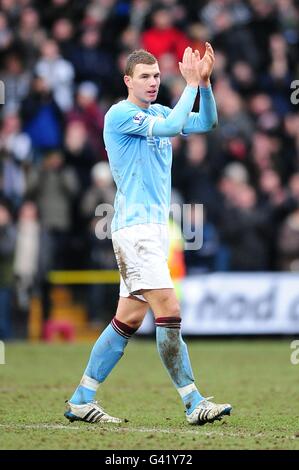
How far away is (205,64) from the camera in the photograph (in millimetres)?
7875

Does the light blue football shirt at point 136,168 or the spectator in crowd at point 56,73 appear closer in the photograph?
the light blue football shirt at point 136,168

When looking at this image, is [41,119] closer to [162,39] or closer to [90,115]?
[90,115]

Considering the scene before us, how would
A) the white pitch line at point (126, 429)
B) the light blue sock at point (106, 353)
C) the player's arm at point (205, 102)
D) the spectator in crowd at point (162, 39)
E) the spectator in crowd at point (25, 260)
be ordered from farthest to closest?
1. the spectator in crowd at point (162, 39)
2. the spectator in crowd at point (25, 260)
3. the light blue sock at point (106, 353)
4. the player's arm at point (205, 102)
5. the white pitch line at point (126, 429)

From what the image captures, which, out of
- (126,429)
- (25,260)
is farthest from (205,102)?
(25,260)

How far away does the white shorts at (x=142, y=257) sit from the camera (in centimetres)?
788

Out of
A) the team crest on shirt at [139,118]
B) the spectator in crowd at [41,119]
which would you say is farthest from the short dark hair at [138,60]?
the spectator in crowd at [41,119]

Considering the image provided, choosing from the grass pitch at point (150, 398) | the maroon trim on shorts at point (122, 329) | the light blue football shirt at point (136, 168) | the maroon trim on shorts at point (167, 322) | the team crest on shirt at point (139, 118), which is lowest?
the grass pitch at point (150, 398)

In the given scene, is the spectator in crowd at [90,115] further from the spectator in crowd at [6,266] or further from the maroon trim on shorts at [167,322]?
the maroon trim on shorts at [167,322]

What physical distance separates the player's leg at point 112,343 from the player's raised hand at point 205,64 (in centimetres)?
155

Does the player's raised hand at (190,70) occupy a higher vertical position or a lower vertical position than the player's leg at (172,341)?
higher

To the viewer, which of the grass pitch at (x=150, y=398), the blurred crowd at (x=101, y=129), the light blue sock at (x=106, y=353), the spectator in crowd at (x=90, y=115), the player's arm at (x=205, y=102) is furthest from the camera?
the spectator in crowd at (x=90, y=115)

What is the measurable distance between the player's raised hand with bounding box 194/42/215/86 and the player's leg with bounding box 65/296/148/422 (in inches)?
60.8

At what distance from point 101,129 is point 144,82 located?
379 inches
